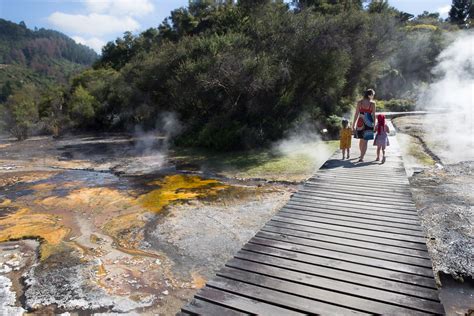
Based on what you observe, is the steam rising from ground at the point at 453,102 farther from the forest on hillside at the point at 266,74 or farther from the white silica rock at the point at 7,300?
the white silica rock at the point at 7,300

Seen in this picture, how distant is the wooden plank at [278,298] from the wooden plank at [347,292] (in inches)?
3.1

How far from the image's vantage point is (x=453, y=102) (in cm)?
2445

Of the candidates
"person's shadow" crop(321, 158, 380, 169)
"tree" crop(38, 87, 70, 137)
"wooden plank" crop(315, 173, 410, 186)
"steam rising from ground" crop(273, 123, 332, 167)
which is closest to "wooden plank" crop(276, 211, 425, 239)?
"wooden plank" crop(315, 173, 410, 186)

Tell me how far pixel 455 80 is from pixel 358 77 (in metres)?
15.6

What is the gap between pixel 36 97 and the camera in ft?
128

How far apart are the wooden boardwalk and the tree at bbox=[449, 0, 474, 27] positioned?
54440 mm

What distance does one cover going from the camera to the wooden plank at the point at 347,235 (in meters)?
3.78

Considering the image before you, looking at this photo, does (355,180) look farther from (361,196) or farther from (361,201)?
(361,201)

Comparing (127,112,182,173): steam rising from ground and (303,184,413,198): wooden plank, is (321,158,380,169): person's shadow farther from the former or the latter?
(127,112,182,173): steam rising from ground

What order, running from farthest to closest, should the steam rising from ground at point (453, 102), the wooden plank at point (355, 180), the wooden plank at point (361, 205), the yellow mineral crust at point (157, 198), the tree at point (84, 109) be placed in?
the tree at point (84, 109) → the steam rising from ground at point (453, 102) → the yellow mineral crust at point (157, 198) → the wooden plank at point (355, 180) → the wooden plank at point (361, 205)

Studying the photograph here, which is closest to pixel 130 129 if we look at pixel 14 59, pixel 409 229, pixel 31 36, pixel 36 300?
pixel 36 300

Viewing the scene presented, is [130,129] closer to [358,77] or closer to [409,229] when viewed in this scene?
[358,77]

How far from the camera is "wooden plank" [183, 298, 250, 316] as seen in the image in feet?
8.98

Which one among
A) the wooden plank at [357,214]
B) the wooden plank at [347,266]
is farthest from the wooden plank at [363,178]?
the wooden plank at [347,266]
